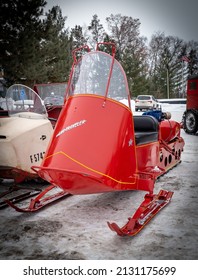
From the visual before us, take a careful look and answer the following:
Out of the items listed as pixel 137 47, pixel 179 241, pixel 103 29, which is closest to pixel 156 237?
pixel 179 241

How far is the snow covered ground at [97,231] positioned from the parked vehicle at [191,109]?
5.18m

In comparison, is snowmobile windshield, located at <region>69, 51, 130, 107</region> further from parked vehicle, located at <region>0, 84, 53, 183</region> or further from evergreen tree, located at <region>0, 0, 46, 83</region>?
evergreen tree, located at <region>0, 0, 46, 83</region>

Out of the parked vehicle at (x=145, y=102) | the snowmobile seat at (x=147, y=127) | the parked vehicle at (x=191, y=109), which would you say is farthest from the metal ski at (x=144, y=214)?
the parked vehicle at (x=145, y=102)

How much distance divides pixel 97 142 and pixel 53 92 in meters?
2.71

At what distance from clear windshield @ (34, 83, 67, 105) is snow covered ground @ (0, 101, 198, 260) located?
199 cm

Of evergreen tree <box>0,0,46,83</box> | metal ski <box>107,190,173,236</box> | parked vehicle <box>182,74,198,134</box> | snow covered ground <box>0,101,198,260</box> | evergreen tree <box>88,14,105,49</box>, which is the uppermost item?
evergreen tree <box>0,0,46,83</box>

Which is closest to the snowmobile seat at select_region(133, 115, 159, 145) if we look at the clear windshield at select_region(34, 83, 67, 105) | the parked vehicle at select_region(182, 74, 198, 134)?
the clear windshield at select_region(34, 83, 67, 105)

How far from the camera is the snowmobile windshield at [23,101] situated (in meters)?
3.50

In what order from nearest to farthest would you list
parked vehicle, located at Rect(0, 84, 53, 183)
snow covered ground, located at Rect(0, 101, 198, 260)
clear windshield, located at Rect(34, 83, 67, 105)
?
snow covered ground, located at Rect(0, 101, 198, 260), parked vehicle, located at Rect(0, 84, 53, 183), clear windshield, located at Rect(34, 83, 67, 105)

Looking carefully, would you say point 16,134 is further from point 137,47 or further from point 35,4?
point 35,4

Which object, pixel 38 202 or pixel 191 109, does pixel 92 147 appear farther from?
pixel 191 109

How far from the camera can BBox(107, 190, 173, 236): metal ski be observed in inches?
83.0

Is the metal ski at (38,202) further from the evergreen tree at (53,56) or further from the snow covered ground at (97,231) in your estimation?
the evergreen tree at (53,56)

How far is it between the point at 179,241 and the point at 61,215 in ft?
3.30
